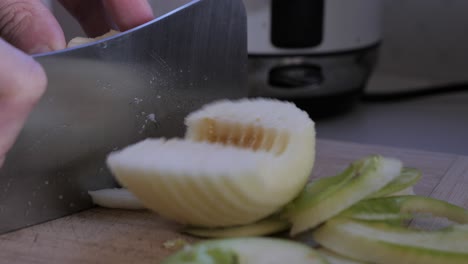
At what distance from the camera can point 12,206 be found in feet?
3.05

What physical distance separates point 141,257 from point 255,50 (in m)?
0.70

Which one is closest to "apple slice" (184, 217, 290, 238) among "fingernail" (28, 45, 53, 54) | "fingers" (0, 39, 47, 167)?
"fingers" (0, 39, 47, 167)

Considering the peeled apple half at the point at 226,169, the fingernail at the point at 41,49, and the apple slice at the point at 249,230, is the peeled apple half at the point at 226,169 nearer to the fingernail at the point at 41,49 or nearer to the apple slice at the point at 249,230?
the apple slice at the point at 249,230


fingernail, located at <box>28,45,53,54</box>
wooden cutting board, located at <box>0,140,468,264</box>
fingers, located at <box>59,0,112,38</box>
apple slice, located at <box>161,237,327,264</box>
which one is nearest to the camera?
apple slice, located at <box>161,237,327,264</box>

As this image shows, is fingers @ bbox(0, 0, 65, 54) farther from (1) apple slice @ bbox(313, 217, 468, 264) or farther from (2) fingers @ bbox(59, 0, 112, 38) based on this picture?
(1) apple slice @ bbox(313, 217, 468, 264)

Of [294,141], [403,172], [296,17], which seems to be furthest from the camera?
[296,17]

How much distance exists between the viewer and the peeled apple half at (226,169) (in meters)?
0.83

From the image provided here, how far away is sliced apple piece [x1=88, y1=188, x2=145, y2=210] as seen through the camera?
98 centimetres

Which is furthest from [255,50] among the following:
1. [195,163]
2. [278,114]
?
[195,163]

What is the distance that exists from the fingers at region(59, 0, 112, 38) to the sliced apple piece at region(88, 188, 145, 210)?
0.43 meters

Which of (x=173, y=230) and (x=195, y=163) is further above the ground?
(x=195, y=163)

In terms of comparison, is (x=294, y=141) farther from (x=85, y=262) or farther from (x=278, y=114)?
(x=85, y=262)

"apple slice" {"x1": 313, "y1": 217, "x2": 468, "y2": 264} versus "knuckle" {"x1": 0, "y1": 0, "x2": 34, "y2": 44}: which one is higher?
"knuckle" {"x1": 0, "y1": 0, "x2": 34, "y2": 44}

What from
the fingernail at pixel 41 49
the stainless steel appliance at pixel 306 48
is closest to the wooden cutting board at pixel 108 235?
the fingernail at pixel 41 49
